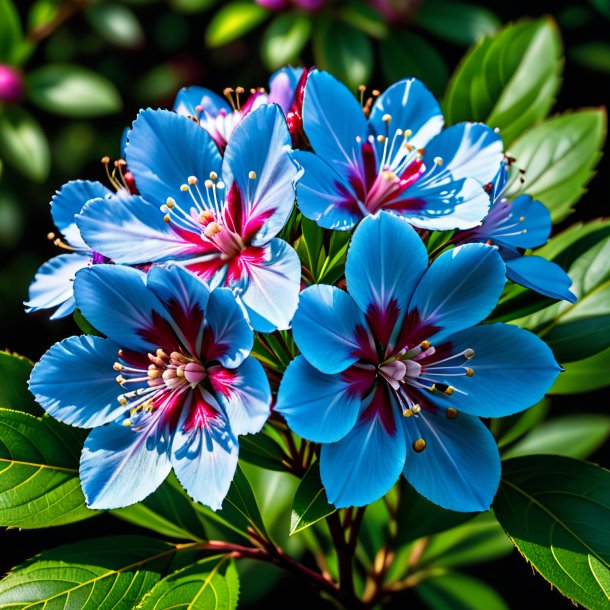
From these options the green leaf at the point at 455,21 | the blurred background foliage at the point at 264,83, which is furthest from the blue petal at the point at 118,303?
the green leaf at the point at 455,21

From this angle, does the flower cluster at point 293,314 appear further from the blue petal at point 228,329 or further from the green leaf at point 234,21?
the green leaf at point 234,21

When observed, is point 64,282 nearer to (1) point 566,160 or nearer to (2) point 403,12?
(1) point 566,160

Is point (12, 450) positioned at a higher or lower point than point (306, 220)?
lower

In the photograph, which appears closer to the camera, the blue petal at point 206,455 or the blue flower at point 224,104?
the blue petal at point 206,455

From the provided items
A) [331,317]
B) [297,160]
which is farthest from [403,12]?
[331,317]

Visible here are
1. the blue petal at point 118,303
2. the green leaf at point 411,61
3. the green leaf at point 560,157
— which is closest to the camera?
the blue petal at point 118,303
